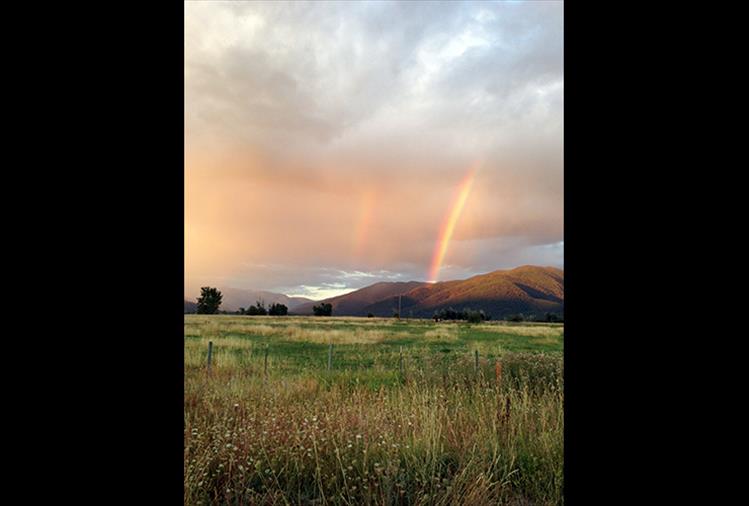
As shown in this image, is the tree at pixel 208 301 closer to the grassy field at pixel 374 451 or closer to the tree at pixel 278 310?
the tree at pixel 278 310

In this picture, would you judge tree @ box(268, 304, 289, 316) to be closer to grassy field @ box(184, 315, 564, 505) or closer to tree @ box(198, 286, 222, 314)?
tree @ box(198, 286, 222, 314)

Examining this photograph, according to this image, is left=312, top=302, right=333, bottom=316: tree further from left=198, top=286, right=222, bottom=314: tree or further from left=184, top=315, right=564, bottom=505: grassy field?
left=184, top=315, right=564, bottom=505: grassy field

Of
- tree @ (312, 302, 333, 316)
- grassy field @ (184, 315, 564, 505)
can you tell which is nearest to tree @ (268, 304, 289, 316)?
tree @ (312, 302, 333, 316)

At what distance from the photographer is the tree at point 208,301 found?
997 inches

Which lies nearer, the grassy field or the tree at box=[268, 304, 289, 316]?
the grassy field

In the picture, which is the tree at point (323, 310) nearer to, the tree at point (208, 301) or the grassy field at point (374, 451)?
the tree at point (208, 301)

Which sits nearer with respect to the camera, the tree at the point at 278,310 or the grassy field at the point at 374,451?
the grassy field at the point at 374,451

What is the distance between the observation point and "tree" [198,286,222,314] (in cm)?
2531

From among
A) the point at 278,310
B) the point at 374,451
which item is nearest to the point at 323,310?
the point at 278,310

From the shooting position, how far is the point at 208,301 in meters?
25.5

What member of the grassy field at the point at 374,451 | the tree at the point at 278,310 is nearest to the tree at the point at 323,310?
the tree at the point at 278,310
